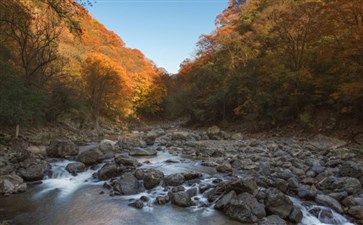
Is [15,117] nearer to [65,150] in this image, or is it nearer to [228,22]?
[65,150]

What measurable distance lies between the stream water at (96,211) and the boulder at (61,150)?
3398 millimetres

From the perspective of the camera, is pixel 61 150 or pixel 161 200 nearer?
pixel 161 200

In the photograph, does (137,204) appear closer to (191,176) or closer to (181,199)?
(181,199)

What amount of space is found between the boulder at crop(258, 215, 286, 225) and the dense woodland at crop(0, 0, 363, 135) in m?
6.05

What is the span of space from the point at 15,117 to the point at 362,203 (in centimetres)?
1313

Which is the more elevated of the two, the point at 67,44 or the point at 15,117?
the point at 67,44

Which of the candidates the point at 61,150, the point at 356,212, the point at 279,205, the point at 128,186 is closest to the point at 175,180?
the point at 128,186

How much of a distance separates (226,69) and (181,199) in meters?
20.6

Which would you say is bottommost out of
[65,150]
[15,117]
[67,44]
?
[65,150]

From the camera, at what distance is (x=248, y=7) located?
32.7 metres

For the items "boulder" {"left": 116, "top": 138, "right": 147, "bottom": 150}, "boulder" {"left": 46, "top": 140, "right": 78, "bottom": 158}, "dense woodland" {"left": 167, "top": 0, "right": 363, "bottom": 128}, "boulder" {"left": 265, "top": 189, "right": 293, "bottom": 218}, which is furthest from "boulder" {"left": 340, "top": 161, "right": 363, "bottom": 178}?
"boulder" {"left": 46, "top": 140, "right": 78, "bottom": 158}

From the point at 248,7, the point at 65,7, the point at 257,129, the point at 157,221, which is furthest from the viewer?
the point at 248,7

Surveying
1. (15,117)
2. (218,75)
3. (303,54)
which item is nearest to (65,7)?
(15,117)

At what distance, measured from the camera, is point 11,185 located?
6613 millimetres
